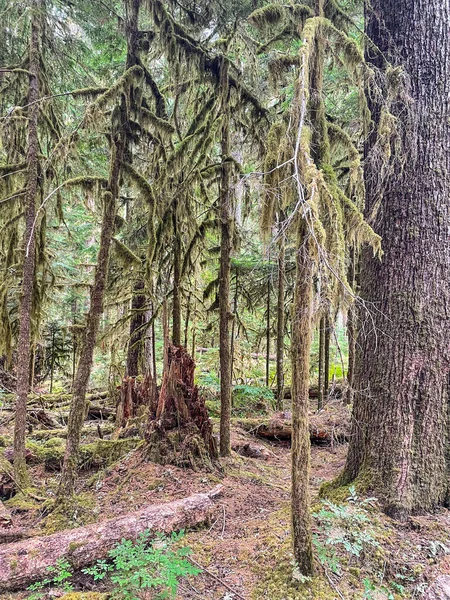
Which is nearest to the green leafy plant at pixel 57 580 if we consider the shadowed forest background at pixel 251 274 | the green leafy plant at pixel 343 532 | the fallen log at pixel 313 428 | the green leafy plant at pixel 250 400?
the shadowed forest background at pixel 251 274

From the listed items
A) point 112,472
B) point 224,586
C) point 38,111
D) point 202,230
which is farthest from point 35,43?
point 224,586

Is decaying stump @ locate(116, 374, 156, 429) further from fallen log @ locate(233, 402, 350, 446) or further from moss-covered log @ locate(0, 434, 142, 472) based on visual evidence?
fallen log @ locate(233, 402, 350, 446)

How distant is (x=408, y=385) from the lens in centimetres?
415

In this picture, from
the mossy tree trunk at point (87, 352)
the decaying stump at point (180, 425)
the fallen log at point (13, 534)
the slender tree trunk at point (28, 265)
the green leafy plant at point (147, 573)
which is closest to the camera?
the green leafy plant at point (147, 573)

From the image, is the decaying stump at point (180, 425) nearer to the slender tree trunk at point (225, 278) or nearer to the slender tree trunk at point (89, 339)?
the slender tree trunk at point (225, 278)

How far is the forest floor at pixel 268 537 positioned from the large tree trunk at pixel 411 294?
0.39m

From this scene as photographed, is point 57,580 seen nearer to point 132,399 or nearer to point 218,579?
point 218,579

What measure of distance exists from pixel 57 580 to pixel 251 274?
374 centimetres

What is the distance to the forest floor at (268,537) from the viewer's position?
3.11 metres

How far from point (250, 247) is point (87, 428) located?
640cm

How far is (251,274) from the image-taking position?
5.03m

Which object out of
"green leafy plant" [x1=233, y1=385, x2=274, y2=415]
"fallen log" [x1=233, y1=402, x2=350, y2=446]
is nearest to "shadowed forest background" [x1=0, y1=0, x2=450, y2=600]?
"fallen log" [x1=233, y1=402, x2=350, y2=446]

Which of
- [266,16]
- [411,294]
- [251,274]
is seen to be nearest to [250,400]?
[251,274]

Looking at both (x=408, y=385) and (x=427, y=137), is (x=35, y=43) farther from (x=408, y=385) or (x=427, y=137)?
(x=408, y=385)
